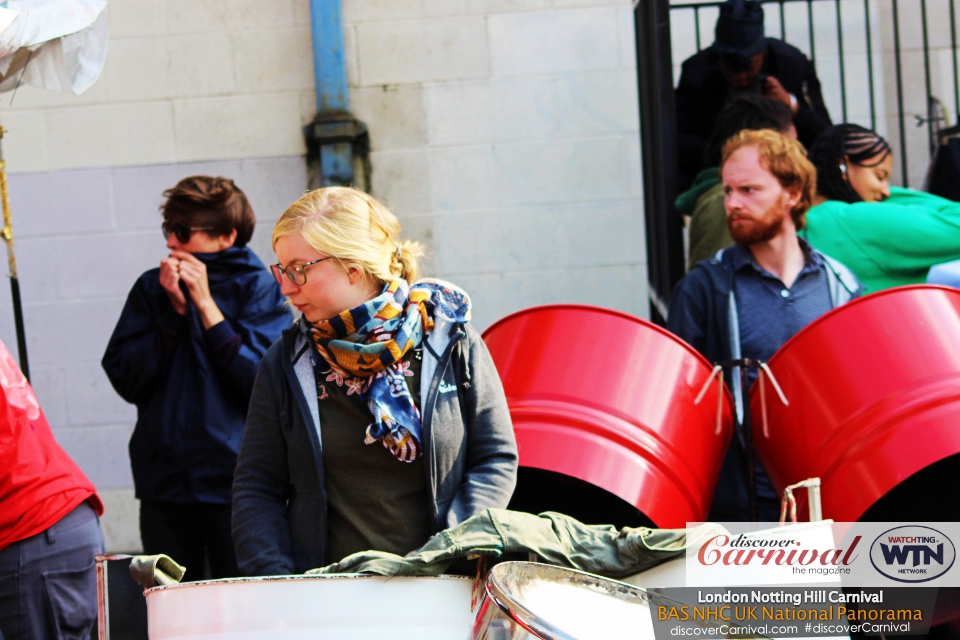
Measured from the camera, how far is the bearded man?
2.64 m

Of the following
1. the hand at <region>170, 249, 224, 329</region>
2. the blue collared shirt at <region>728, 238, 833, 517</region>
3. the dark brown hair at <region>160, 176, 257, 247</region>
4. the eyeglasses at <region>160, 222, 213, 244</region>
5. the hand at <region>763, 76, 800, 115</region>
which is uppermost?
the hand at <region>763, 76, 800, 115</region>

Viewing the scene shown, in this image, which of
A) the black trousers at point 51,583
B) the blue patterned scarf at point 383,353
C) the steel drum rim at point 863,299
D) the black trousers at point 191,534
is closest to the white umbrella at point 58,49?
the black trousers at point 191,534

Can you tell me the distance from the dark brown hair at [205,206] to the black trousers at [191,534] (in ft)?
2.59

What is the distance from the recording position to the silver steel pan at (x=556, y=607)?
1.19m

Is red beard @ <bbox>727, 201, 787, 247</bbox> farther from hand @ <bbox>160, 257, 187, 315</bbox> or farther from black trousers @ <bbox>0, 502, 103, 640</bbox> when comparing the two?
black trousers @ <bbox>0, 502, 103, 640</bbox>

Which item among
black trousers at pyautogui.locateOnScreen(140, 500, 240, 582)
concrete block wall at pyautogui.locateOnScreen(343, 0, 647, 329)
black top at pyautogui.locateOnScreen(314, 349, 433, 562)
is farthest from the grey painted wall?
black top at pyautogui.locateOnScreen(314, 349, 433, 562)

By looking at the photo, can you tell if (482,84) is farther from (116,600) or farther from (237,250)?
(116,600)

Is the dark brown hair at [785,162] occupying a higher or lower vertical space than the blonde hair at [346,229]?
higher

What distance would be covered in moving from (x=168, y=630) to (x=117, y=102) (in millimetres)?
3441

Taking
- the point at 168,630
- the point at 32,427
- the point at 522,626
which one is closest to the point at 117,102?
the point at 32,427

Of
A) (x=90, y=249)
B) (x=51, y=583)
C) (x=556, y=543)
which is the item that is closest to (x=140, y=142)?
(x=90, y=249)

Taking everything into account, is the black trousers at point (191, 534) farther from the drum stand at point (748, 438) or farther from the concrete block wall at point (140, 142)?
the concrete block wall at point (140, 142)

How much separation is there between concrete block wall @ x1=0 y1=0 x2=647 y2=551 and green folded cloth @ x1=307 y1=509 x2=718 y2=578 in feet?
9.06

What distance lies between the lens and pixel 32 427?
7.21 feet
